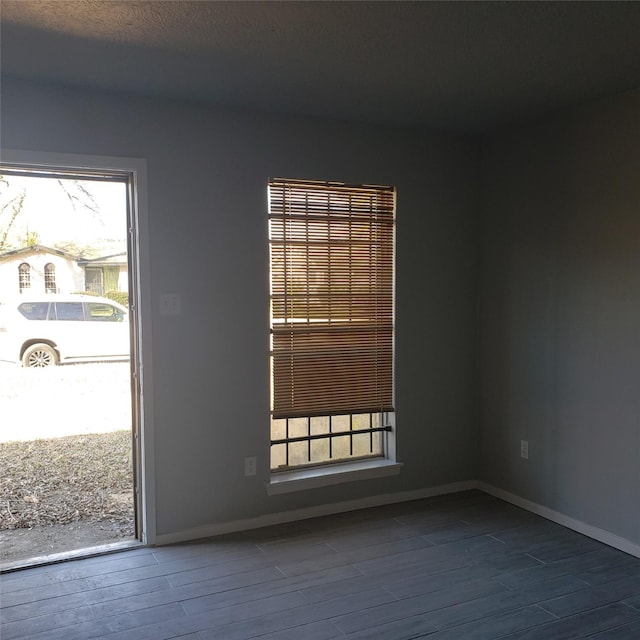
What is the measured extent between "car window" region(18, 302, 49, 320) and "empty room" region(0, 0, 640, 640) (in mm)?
66

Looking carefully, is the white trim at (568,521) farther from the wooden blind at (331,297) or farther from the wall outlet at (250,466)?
the wall outlet at (250,466)

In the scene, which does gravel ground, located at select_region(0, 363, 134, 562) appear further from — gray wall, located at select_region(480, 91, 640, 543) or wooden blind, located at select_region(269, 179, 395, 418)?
gray wall, located at select_region(480, 91, 640, 543)

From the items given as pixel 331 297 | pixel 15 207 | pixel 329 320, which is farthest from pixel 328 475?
pixel 15 207

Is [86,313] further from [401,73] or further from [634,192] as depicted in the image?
[634,192]

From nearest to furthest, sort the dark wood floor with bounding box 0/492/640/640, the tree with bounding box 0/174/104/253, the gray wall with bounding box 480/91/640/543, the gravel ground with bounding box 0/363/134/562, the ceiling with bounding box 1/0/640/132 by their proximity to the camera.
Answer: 1. the ceiling with bounding box 1/0/640/132
2. the dark wood floor with bounding box 0/492/640/640
3. the tree with bounding box 0/174/104/253
4. the gray wall with bounding box 480/91/640/543
5. the gravel ground with bounding box 0/363/134/562

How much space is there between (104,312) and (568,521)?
285cm

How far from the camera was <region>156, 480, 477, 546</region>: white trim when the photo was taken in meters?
3.34

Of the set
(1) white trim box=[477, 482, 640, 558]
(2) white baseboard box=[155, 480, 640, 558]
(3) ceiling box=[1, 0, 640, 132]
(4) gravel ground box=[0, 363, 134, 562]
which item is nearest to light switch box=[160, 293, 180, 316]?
(4) gravel ground box=[0, 363, 134, 562]

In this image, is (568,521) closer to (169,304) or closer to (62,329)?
(169,304)

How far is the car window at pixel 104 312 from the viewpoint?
326cm

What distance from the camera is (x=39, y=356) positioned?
10.6 ft

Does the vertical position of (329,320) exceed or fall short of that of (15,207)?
it falls short

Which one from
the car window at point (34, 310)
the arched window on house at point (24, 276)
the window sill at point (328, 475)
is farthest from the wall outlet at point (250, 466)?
the arched window on house at point (24, 276)

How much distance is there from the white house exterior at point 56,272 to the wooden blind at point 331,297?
89 cm
